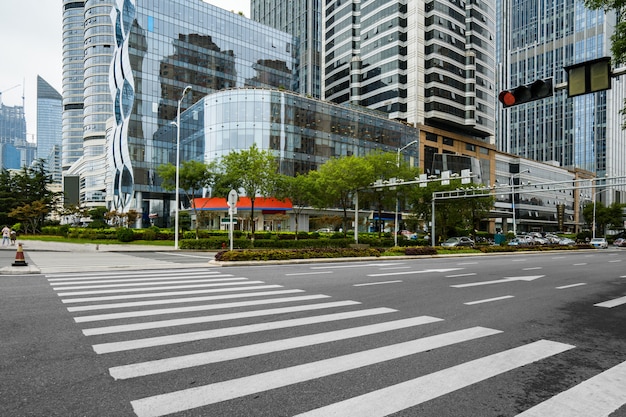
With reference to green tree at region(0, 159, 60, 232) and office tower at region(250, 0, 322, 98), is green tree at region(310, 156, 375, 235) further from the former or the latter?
office tower at region(250, 0, 322, 98)

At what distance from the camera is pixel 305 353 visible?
526 cm

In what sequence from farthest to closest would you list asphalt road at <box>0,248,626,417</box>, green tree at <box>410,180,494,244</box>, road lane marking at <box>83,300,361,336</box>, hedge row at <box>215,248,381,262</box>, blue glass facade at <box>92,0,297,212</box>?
blue glass facade at <box>92,0,297,212</box>
green tree at <box>410,180,494,244</box>
hedge row at <box>215,248,381,262</box>
road lane marking at <box>83,300,361,336</box>
asphalt road at <box>0,248,626,417</box>

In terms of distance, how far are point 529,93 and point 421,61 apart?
231 feet

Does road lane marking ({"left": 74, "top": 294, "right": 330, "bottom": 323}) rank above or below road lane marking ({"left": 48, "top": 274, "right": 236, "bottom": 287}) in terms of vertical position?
above

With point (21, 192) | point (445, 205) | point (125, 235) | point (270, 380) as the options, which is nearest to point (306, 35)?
point (21, 192)

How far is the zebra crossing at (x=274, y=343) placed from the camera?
3.88m

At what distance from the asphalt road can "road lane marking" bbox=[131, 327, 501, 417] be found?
0.07ft

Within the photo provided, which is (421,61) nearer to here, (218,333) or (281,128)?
(281,128)

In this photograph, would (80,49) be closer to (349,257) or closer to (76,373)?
(349,257)

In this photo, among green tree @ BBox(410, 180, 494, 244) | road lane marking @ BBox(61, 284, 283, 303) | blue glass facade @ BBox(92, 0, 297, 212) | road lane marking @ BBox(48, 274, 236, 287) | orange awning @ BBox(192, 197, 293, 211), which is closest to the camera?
road lane marking @ BBox(61, 284, 283, 303)

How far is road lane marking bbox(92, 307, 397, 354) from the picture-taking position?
5468mm

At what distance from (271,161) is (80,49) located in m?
159

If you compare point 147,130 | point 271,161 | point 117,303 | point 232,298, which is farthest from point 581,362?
point 147,130

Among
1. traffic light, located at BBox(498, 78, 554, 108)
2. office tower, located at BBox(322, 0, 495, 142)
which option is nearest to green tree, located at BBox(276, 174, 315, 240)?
traffic light, located at BBox(498, 78, 554, 108)
